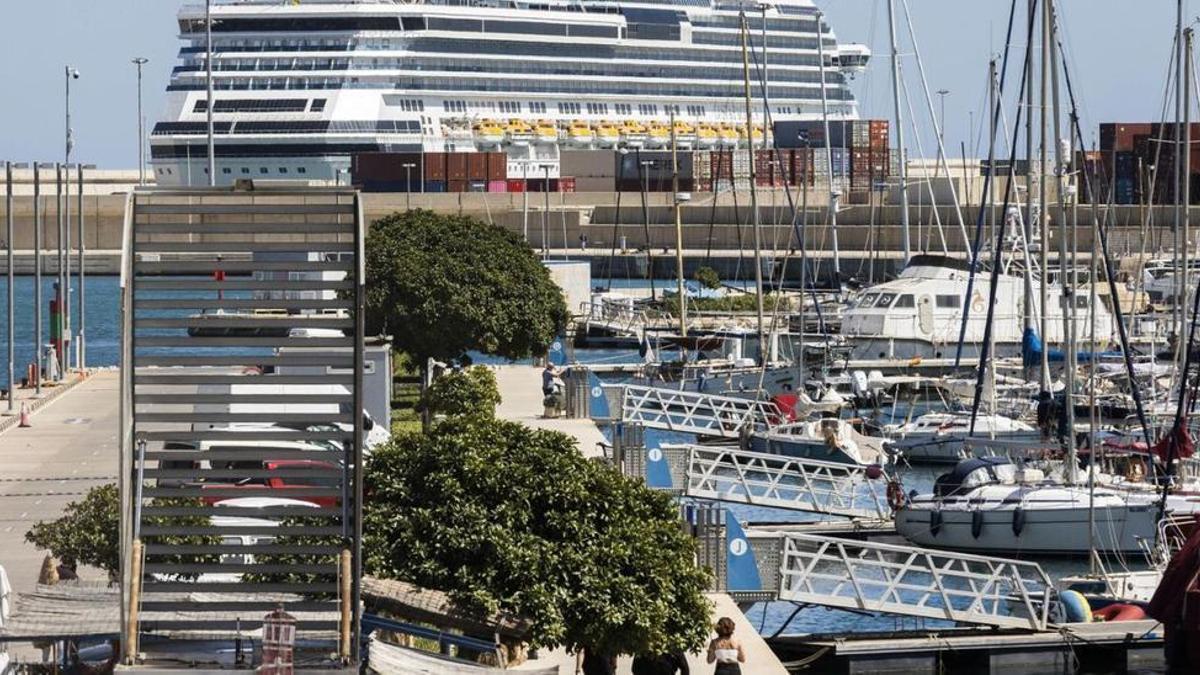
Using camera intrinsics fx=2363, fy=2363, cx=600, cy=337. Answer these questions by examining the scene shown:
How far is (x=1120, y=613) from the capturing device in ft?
76.5

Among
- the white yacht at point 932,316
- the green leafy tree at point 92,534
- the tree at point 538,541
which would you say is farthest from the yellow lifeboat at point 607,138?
the tree at point 538,541

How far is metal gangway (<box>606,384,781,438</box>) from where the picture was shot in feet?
132

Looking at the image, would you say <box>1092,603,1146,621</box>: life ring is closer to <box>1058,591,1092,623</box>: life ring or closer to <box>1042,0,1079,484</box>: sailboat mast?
<box>1058,591,1092,623</box>: life ring

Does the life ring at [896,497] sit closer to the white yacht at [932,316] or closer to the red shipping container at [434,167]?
the white yacht at [932,316]

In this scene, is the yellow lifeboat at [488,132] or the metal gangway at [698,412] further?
the yellow lifeboat at [488,132]

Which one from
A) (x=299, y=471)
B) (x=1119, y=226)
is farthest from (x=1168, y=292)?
(x=299, y=471)

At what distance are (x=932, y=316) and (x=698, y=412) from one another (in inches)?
432

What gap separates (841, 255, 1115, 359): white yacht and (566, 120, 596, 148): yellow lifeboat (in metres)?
74.6

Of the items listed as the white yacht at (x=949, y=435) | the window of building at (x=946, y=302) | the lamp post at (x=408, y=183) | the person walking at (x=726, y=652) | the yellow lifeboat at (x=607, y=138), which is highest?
the yellow lifeboat at (x=607, y=138)

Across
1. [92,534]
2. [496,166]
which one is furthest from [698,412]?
[496,166]

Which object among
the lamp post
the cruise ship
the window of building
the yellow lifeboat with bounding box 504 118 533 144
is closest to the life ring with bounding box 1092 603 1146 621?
the window of building

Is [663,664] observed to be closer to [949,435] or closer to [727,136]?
[949,435]

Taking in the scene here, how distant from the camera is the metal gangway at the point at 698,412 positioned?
132ft

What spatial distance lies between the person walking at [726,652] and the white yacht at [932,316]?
37934 mm
